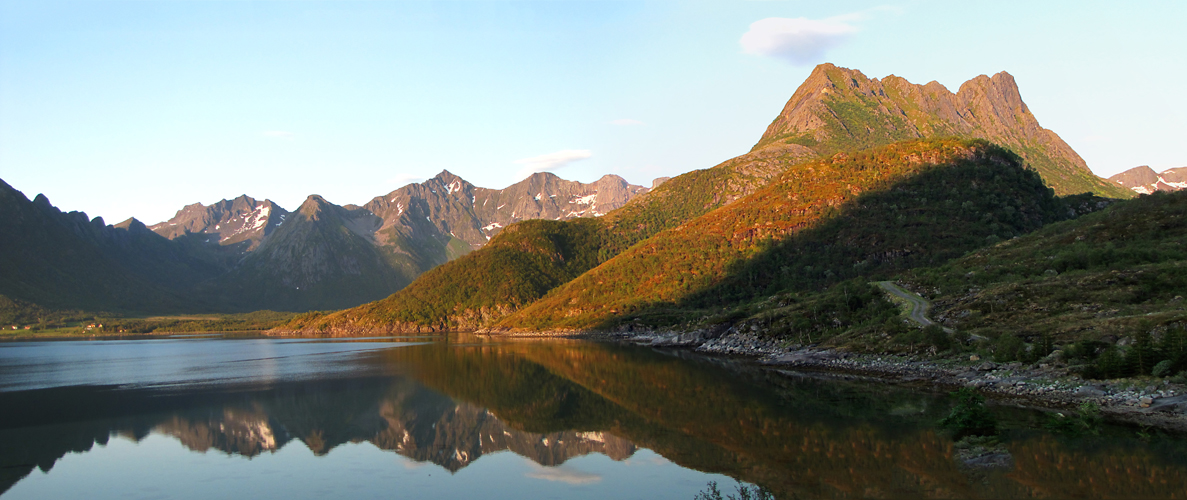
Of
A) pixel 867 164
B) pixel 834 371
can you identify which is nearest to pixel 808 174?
pixel 867 164

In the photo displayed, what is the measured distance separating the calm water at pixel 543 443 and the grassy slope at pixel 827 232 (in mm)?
75754

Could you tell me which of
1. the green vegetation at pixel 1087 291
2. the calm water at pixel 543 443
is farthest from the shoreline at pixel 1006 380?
the calm water at pixel 543 443

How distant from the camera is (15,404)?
6031 centimetres

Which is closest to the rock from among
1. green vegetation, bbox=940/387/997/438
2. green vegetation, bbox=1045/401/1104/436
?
green vegetation, bbox=940/387/997/438

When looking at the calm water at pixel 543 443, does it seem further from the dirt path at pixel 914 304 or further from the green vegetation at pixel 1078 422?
the dirt path at pixel 914 304

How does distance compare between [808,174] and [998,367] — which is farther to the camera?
[808,174]

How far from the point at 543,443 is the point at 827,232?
124 metres

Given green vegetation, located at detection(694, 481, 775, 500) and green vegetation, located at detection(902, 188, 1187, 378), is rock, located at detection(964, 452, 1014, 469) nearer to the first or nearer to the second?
green vegetation, located at detection(694, 481, 775, 500)

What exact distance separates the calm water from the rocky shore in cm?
331

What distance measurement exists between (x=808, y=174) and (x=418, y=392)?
484ft

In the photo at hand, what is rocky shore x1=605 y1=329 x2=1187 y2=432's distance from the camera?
3444cm

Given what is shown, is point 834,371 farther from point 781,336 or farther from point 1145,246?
point 1145,246

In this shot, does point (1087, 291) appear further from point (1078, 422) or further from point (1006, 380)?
point (1078, 422)

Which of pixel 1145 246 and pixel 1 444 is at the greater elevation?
pixel 1145 246
